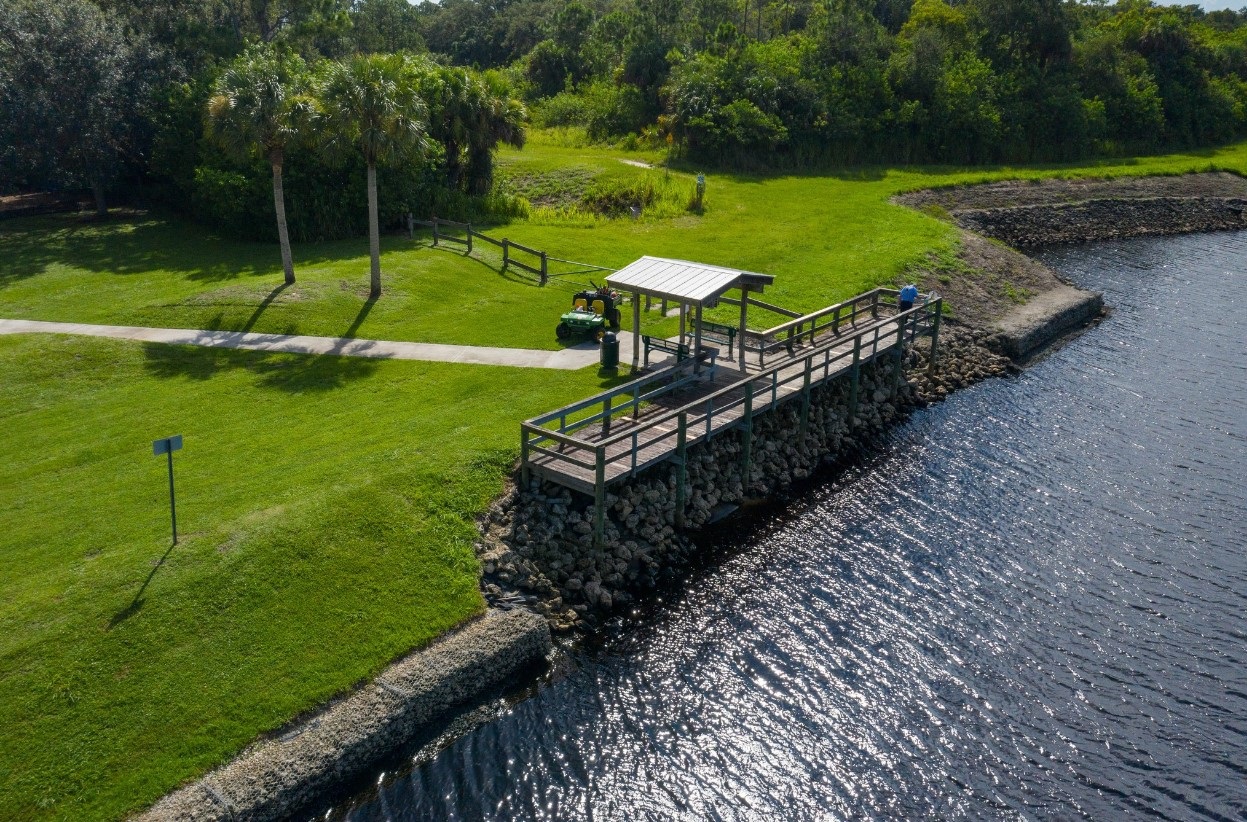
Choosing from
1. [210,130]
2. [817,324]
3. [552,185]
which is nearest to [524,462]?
[817,324]

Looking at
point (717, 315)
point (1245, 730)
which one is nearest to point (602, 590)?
point (1245, 730)

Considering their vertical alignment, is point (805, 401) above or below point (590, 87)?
below

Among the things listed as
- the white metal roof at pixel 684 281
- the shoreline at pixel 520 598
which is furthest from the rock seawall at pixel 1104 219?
the white metal roof at pixel 684 281

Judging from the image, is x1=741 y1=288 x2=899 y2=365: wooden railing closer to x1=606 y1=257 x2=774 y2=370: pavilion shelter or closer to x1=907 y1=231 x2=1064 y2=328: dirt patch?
x1=606 y1=257 x2=774 y2=370: pavilion shelter

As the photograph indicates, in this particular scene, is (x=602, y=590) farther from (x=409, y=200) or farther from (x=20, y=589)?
(x=409, y=200)

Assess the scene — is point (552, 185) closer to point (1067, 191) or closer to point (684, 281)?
point (684, 281)
